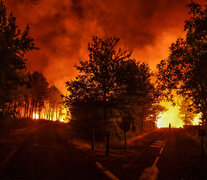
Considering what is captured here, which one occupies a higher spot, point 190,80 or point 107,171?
point 190,80

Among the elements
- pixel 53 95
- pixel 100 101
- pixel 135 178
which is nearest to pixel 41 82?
pixel 53 95

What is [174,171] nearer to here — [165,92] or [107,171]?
[107,171]

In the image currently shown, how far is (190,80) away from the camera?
12.9 m

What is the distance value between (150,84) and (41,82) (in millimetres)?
33148

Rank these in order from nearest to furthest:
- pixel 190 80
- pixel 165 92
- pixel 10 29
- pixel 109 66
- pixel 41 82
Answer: pixel 10 29
pixel 109 66
pixel 190 80
pixel 165 92
pixel 41 82

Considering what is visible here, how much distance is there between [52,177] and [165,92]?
46.2 ft

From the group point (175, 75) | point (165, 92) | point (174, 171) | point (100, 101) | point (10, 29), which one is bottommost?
point (174, 171)

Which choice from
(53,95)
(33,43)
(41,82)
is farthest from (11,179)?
(53,95)

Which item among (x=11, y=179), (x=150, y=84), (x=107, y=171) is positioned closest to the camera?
(x=11, y=179)

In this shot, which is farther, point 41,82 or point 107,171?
point 41,82

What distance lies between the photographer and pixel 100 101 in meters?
12.3

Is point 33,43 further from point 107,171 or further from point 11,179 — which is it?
point 107,171

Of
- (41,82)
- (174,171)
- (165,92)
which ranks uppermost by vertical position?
(41,82)

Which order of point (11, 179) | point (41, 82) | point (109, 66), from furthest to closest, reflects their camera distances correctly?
1. point (41, 82)
2. point (109, 66)
3. point (11, 179)
